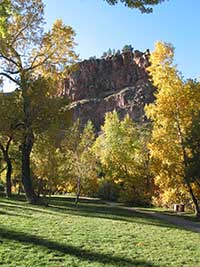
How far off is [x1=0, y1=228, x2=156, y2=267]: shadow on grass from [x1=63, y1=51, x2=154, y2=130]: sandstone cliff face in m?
109

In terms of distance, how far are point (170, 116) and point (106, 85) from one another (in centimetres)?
11624

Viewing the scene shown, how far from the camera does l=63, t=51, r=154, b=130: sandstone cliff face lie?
408 ft

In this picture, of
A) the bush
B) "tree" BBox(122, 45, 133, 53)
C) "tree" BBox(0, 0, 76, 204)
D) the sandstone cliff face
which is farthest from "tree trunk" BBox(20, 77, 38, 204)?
"tree" BBox(122, 45, 133, 53)

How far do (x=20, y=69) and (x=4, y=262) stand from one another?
16.5m

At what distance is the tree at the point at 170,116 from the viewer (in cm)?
2117

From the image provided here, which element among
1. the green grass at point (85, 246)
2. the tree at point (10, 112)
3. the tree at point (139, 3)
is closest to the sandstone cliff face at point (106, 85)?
the tree at point (10, 112)

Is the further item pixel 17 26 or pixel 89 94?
pixel 89 94

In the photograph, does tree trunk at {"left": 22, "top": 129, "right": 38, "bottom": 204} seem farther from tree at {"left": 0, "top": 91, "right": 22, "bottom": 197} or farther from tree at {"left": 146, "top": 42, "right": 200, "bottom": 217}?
tree at {"left": 146, "top": 42, "right": 200, "bottom": 217}

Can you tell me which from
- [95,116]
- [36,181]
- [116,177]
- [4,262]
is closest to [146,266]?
[4,262]

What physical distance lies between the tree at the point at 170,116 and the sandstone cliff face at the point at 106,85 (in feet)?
314

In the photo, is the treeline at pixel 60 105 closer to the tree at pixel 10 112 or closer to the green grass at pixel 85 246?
the tree at pixel 10 112

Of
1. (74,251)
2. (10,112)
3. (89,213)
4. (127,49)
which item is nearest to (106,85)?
(127,49)

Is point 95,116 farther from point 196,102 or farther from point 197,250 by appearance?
point 197,250

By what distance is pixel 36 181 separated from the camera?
1505 inches
